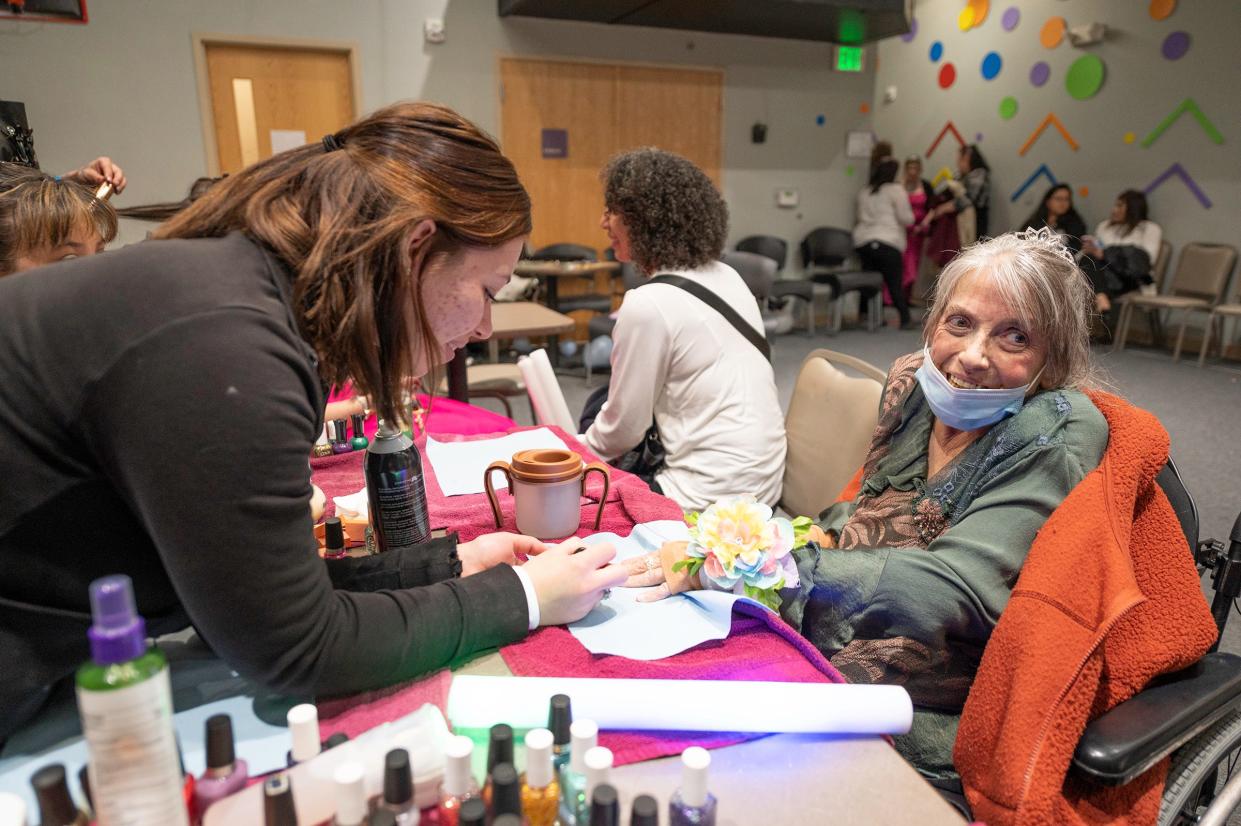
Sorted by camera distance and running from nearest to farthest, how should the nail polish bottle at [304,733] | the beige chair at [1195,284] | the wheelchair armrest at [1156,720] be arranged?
1. the nail polish bottle at [304,733]
2. the wheelchair armrest at [1156,720]
3. the beige chair at [1195,284]

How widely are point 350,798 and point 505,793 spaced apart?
114 millimetres

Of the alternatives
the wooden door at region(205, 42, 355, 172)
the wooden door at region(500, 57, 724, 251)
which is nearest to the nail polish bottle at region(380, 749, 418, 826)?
the wooden door at region(205, 42, 355, 172)

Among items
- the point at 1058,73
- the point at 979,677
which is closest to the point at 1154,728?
the point at 979,677

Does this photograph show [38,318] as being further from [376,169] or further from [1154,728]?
[1154,728]

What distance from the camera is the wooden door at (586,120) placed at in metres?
6.64

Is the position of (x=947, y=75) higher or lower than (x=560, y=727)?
higher

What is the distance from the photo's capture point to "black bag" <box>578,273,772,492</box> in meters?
2.11

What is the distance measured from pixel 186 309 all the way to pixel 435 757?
17.4 inches

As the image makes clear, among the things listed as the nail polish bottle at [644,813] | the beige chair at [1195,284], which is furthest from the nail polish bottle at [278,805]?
the beige chair at [1195,284]

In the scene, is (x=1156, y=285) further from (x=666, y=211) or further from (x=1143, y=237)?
(x=666, y=211)

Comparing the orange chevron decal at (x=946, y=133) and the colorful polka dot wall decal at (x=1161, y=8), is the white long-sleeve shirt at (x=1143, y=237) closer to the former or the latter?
the colorful polka dot wall decal at (x=1161, y=8)

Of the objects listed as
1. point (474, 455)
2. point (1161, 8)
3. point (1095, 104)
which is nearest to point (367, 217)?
point (474, 455)

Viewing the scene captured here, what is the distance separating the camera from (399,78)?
6.17 m

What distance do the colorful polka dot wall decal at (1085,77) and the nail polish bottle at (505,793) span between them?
27.0 ft
